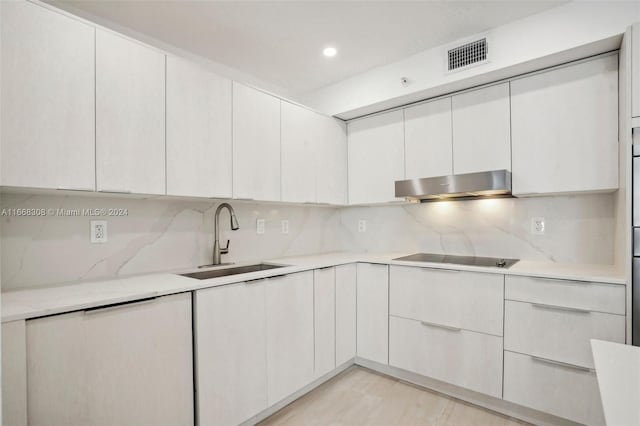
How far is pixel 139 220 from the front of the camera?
201cm

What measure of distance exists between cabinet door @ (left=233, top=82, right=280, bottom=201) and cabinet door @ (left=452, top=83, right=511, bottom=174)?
1407mm

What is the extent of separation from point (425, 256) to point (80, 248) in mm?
2438

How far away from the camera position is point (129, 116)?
1.67 meters

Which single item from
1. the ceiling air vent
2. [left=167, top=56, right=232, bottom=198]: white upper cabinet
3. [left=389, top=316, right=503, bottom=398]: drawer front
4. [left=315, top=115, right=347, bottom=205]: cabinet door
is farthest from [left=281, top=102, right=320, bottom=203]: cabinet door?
[left=389, top=316, right=503, bottom=398]: drawer front

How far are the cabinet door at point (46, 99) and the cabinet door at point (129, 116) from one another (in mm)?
47

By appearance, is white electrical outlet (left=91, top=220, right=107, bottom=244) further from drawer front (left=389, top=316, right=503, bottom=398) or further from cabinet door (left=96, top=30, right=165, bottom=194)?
drawer front (left=389, top=316, right=503, bottom=398)

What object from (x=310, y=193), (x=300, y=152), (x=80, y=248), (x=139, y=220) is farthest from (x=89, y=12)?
(x=310, y=193)

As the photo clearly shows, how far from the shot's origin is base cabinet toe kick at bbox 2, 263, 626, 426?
4.17 feet

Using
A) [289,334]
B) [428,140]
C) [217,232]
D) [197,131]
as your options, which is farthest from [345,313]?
[197,131]

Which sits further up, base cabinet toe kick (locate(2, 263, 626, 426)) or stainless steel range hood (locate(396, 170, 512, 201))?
stainless steel range hood (locate(396, 170, 512, 201))

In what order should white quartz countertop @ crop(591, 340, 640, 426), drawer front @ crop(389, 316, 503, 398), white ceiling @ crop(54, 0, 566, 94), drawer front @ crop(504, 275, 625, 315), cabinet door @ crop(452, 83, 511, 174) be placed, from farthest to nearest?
cabinet door @ crop(452, 83, 511, 174) → drawer front @ crop(389, 316, 503, 398) → white ceiling @ crop(54, 0, 566, 94) → drawer front @ crop(504, 275, 625, 315) → white quartz countertop @ crop(591, 340, 640, 426)

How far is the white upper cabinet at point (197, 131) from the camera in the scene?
1841 mm

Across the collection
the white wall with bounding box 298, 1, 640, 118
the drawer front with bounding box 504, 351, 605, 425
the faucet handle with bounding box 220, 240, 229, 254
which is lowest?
the drawer front with bounding box 504, 351, 605, 425

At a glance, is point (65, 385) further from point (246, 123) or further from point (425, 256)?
point (425, 256)
